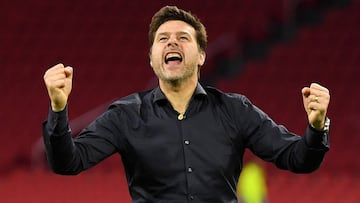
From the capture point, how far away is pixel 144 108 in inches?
126

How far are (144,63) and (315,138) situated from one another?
694 cm

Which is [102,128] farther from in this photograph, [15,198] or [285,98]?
[285,98]

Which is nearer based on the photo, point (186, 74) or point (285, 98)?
point (186, 74)

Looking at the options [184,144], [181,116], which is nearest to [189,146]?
[184,144]

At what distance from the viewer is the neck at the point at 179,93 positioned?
3.20 m

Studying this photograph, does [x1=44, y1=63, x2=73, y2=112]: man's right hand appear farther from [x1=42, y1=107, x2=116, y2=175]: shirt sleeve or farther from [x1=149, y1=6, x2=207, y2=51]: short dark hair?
[x1=149, y1=6, x2=207, y2=51]: short dark hair

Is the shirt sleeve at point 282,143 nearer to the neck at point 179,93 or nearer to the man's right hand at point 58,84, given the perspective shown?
the neck at point 179,93

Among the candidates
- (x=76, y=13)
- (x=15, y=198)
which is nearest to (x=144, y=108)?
(x=15, y=198)

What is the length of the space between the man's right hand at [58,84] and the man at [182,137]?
0.38ft

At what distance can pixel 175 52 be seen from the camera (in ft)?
10.3

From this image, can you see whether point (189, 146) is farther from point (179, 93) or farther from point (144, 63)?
point (144, 63)

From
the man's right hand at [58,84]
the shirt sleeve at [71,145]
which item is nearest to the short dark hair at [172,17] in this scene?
the shirt sleeve at [71,145]

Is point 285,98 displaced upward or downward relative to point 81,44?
downward

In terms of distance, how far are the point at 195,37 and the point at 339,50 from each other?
6.52 m
